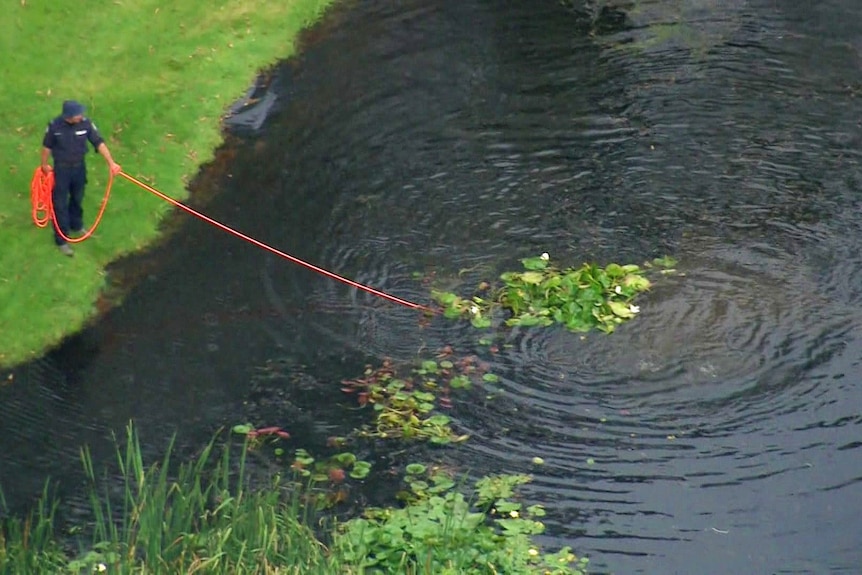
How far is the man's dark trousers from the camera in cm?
1431

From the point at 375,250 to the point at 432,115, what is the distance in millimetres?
3729

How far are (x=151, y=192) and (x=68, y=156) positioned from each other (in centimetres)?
204

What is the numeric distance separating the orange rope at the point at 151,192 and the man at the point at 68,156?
5.7 inches

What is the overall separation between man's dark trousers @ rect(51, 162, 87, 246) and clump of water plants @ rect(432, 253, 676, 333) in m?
4.66

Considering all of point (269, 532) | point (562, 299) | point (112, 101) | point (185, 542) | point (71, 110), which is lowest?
point (562, 299)

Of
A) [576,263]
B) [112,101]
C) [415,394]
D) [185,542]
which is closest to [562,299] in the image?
[576,263]

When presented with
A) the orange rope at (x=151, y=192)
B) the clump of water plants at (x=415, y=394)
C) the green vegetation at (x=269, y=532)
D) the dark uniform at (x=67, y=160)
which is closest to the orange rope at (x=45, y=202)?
the orange rope at (x=151, y=192)

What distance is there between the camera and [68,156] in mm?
14164

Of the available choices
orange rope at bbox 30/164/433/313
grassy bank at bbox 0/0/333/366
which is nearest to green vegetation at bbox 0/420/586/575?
orange rope at bbox 30/164/433/313

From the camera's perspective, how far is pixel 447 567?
986cm

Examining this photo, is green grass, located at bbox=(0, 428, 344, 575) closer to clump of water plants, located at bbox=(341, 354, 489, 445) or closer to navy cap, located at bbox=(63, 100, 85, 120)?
clump of water plants, located at bbox=(341, 354, 489, 445)

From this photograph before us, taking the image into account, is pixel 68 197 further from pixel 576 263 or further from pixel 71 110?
pixel 576 263

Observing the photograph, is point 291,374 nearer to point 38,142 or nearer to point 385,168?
point 385,168

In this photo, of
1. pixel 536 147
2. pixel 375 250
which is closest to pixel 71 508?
pixel 375 250
